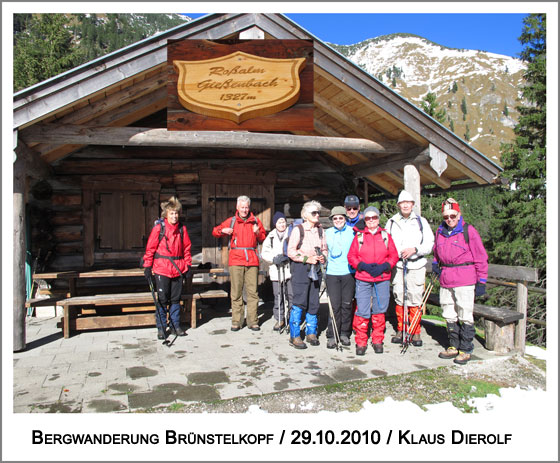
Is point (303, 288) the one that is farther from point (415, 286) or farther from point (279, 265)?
point (415, 286)

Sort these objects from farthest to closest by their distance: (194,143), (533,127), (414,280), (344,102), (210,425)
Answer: (533,127) → (344,102) → (194,143) → (414,280) → (210,425)

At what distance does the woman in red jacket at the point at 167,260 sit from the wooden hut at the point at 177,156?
1116 mm

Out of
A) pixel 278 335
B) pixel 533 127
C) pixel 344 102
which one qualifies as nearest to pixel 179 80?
pixel 344 102

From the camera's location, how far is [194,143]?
636 centimetres

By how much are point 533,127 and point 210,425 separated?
24.9 meters

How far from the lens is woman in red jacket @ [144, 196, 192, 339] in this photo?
248 inches

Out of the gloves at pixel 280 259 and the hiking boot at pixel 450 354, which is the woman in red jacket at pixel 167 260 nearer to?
the gloves at pixel 280 259

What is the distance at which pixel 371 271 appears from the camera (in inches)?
218

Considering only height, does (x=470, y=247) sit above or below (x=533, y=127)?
below

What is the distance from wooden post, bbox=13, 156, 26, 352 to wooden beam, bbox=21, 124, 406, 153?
21.7 inches

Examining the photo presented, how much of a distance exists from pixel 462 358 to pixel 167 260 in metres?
4.09

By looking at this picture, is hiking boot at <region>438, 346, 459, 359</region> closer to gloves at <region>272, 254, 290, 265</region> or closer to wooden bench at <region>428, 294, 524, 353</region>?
wooden bench at <region>428, 294, 524, 353</region>

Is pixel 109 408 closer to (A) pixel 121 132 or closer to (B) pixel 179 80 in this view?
(A) pixel 121 132

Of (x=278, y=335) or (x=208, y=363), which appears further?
(x=278, y=335)
